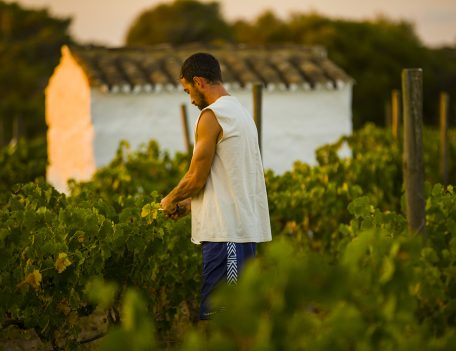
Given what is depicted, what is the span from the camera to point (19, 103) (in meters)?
37.5

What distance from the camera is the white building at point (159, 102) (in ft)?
47.2

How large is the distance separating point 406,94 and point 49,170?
1113cm

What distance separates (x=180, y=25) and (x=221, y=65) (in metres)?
44.2

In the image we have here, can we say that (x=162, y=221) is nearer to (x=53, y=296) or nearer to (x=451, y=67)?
(x=53, y=296)

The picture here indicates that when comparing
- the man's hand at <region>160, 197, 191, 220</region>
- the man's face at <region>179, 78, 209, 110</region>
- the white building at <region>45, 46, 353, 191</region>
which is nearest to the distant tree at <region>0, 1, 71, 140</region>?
the white building at <region>45, 46, 353, 191</region>

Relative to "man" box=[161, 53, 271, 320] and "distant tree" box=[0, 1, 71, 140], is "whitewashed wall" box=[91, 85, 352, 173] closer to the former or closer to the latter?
"man" box=[161, 53, 271, 320]

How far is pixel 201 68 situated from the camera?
15.5ft

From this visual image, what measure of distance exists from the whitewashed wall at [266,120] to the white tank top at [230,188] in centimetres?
945

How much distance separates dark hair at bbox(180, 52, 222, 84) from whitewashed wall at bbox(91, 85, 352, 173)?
9379mm

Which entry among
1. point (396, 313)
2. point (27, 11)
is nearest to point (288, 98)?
point (396, 313)

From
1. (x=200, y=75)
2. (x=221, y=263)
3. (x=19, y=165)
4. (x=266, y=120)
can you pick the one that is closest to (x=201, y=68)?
(x=200, y=75)

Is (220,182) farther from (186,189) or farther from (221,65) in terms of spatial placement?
(221,65)

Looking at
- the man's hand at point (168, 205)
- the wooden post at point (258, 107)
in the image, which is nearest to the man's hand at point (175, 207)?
the man's hand at point (168, 205)

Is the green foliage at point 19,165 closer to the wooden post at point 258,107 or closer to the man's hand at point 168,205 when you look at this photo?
the wooden post at point 258,107
